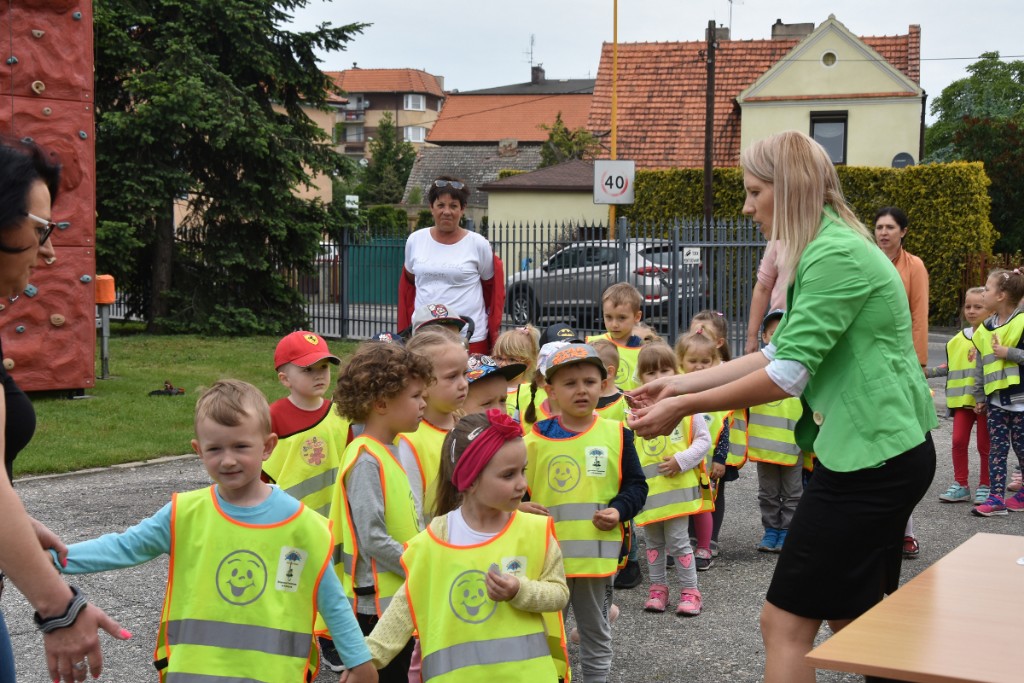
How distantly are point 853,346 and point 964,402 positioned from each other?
232 inches

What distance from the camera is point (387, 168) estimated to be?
69.6 m

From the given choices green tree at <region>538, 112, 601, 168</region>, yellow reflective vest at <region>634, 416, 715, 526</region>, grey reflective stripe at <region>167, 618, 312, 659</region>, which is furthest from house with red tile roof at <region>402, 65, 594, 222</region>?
grey reflective stripe at <region>167, 618, 312, 659</region>

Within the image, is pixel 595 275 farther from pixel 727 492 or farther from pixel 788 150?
pixel 788 150

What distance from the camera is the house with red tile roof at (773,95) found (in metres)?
34.2

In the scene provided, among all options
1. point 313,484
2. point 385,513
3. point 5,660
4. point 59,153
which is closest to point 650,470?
point 313,484

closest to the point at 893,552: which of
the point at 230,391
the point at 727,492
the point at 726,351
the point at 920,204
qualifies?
the point at 230,391

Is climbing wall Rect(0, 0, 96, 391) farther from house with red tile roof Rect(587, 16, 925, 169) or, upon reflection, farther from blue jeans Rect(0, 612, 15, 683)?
house with red tile roof Rect(587, 16, 925, 169)

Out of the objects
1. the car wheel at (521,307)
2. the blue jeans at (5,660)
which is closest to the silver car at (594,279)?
the car wheel at (521,307)

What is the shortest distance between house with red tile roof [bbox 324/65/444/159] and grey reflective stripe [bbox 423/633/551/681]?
386 ft

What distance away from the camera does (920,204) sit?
1133 inches

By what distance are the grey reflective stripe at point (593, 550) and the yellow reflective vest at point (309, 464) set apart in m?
1.22

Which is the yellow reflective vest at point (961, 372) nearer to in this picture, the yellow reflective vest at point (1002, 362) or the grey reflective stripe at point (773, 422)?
the yellow reflective vest at point (1002, 362)

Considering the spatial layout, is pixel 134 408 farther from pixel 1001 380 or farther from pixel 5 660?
pixel 5 660

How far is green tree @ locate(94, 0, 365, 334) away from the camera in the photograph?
778 inches
